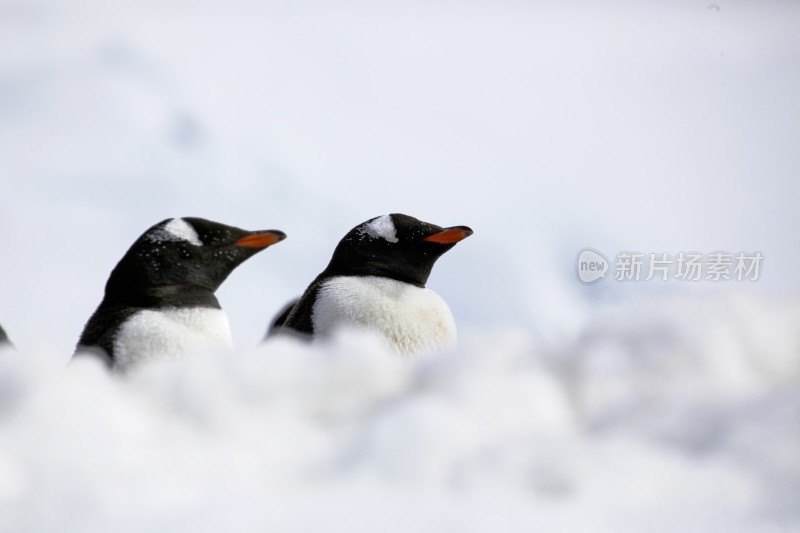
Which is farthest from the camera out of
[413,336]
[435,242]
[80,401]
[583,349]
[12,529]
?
[435,242]

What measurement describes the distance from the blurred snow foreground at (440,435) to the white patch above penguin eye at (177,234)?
1602 mm

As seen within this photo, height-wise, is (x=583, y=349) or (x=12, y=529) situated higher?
(x=583, y=349)

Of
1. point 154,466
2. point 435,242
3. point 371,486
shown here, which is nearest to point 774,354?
point 371,486

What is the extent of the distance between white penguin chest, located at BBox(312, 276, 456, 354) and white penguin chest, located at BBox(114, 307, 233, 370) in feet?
1.12

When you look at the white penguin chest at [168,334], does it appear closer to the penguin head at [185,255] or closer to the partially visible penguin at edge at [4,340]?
the penguin head at [185,255]

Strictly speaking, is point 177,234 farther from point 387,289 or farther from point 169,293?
point 387,289

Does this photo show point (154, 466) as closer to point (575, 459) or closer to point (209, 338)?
point (575, 459)

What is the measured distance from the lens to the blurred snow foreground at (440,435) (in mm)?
854

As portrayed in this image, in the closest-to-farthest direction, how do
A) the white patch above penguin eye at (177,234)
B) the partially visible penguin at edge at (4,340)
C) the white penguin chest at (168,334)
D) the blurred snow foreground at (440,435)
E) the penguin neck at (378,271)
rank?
the blurred snow foreground at (440,435), the white penguin chest at (168,334), the partially visible penguin at edge at (4,340), the white patch above penguin eye at (177,234), the penguin neck at (378,271)

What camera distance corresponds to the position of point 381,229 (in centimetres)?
310

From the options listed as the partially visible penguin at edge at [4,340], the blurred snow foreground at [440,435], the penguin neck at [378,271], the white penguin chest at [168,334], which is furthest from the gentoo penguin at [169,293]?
the blurred snow foreground at [440,435]

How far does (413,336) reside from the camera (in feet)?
9.15

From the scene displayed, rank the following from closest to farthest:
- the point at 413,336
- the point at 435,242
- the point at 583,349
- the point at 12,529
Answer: the point at 12,529, the point at 583,349, the point at 413,336, the point at 435,242

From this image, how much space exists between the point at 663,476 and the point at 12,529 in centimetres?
54
